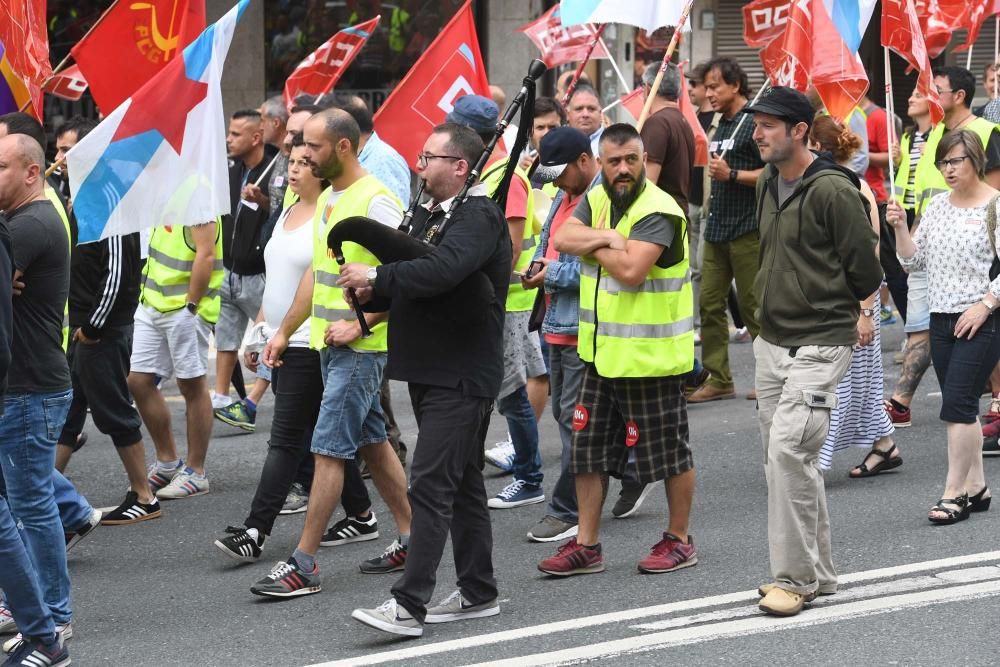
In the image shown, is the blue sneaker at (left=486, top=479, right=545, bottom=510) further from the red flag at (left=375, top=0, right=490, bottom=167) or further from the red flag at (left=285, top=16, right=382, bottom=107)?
the red flag at (left=285, top=16, right=382, bottom=107)

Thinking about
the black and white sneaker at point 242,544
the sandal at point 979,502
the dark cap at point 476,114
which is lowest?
the sandal at point 979,502

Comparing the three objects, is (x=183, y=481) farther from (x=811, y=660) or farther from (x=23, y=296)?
(x=811, y=660)

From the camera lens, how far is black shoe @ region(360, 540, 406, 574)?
21.1 feet

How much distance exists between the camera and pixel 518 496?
298 inches

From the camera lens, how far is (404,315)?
18.5 feet

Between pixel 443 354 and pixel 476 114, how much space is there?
1.72 m

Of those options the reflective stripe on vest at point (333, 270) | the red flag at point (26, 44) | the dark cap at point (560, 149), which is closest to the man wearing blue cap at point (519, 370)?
the dark cap at point (560, 149)

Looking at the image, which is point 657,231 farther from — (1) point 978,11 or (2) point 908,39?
(1) point 978,11

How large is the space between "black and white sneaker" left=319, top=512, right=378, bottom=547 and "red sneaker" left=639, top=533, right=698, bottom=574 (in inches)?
54.8

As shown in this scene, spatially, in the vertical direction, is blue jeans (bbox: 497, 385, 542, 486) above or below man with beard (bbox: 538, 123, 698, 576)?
below

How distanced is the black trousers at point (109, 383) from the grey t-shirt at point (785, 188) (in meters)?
3.34

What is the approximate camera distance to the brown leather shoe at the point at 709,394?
391 inches

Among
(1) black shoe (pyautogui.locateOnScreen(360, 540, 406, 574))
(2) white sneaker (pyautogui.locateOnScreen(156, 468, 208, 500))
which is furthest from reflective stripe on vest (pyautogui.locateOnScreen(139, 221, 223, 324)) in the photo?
(1) black shoe (pyautogui.locateOnScreen(360, 540, 406, 574))

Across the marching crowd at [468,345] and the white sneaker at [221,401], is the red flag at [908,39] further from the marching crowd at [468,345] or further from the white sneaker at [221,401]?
the white sneaker at [221,401]
